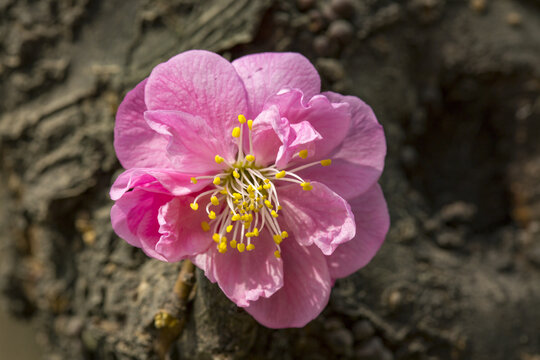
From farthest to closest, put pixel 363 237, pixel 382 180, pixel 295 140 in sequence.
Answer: pixel 382 180, pixel 363 237, pixel 295 140

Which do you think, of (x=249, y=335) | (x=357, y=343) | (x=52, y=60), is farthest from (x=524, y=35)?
(x=52, y=60)

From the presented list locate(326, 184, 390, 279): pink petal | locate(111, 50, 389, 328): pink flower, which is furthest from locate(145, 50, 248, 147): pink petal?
locate(326, 184, 390, 279): pink petal

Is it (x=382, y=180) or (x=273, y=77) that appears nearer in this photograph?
(x=273, y=77)

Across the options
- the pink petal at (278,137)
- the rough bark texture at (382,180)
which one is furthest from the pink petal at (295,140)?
the rough bark texture at (382,180)

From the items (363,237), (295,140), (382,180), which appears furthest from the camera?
(382,180)

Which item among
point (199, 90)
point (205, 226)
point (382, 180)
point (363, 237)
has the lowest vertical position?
point (382, 180)

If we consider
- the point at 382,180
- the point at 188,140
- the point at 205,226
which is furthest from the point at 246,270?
the point at 382,180

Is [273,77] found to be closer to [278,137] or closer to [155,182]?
[278,137]

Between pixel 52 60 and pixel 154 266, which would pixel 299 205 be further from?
pixel 52 60

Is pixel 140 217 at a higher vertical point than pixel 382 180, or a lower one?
higher
